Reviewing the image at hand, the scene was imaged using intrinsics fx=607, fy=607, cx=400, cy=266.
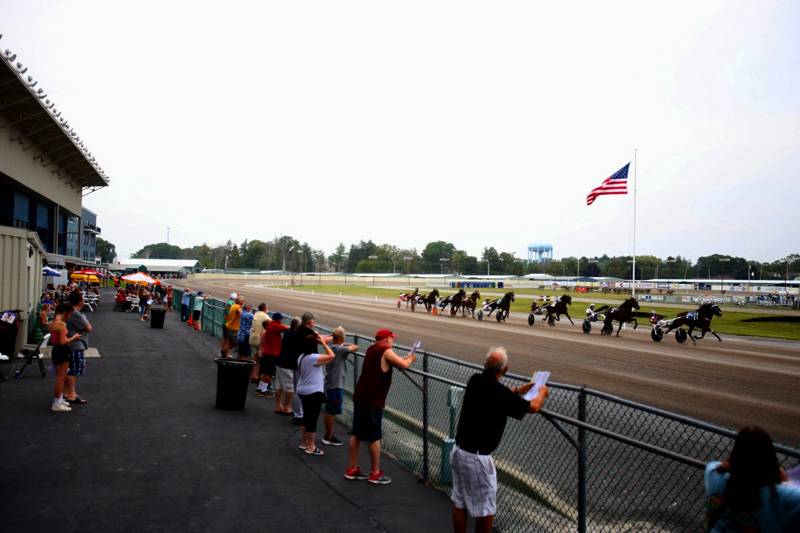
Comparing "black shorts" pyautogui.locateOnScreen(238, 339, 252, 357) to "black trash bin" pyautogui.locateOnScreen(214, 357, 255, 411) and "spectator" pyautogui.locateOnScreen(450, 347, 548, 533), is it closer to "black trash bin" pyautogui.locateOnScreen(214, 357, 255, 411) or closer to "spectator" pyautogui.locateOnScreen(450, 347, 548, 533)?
"black trash bin" pyautogui.locateOnScreen(214, 357, 255, 411)

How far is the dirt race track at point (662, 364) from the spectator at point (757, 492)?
748 cm

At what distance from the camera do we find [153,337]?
2148 cm

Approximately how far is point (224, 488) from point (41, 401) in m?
5.72

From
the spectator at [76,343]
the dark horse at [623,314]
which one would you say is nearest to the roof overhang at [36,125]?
the spectator at [76,343]

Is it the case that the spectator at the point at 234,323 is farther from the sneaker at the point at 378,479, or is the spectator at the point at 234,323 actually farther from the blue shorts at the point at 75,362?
the sneaker at the point at 378,479

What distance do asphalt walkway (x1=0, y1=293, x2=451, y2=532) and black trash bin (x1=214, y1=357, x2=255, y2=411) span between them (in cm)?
21

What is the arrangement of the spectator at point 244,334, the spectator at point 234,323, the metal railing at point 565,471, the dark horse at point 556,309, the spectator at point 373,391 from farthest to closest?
1. the dark horse at point 556,309
2. the spectator at point 234,323
3. the spectator at point 244,334
4. the spectator at point 373,391
5. the metal railing at point 565,471

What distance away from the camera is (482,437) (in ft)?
14.7

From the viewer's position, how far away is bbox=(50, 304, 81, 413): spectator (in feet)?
31.4

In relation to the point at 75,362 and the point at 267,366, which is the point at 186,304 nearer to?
the point at 267,366

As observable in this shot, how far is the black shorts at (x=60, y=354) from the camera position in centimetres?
955

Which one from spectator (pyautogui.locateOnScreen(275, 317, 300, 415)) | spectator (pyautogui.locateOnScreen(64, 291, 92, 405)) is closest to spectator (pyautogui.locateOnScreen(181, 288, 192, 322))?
spectator (pyautogui.locateOnScreen(64, 291, 92, 405))

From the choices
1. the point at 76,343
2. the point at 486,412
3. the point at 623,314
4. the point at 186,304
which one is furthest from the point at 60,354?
the point at 623,314

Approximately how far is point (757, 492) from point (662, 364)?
1586 centimetres
